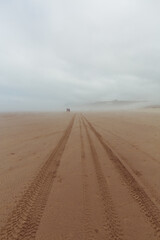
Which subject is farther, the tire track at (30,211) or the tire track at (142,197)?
the tire track at (142,197)

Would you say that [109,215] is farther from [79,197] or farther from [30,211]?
[30,211]

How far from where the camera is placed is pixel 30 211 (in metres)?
3.07

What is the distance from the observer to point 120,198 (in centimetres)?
347

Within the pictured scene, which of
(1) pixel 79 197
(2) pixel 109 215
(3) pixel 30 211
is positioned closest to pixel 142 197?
(2) pixel 109 215

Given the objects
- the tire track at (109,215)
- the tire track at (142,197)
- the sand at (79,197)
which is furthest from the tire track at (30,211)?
the tire track at (142,197)

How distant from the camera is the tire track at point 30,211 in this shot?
2588 millimetres

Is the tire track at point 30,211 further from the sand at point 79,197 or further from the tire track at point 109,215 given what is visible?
the tire track at point 109,215

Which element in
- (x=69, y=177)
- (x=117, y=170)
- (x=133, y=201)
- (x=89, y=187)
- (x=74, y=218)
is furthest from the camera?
(x=117, y=170)

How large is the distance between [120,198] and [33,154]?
157 inches

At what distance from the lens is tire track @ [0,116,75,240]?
2.59 m

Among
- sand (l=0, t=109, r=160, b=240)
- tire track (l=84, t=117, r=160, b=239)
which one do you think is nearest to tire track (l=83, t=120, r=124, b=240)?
sand (l=0, t=109, r=160, b=240)

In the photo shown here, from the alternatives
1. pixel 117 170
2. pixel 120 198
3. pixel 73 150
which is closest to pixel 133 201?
pixel 120 198

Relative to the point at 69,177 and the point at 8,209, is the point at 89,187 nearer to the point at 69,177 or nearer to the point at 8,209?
the point at 69,177

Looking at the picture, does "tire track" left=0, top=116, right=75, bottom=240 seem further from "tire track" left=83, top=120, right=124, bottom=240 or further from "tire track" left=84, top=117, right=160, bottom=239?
"tire track" left=84, top=117, right=160, bottom=239
